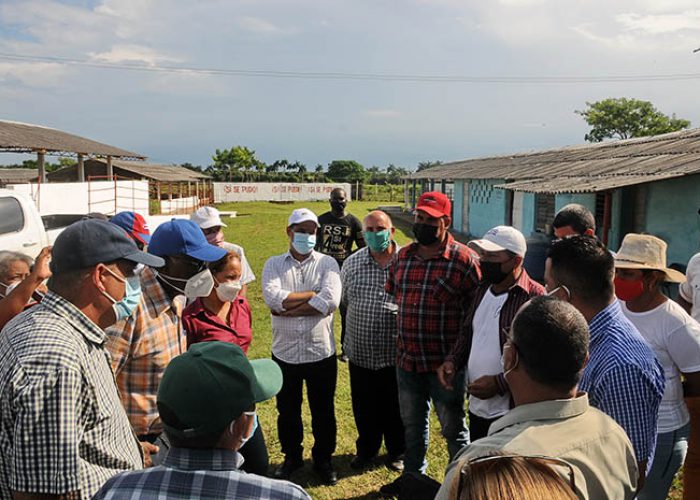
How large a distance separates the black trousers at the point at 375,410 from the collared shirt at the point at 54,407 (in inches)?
99.4

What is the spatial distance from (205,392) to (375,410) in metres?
2.95

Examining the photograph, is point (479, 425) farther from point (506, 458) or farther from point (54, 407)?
point (54, 407)

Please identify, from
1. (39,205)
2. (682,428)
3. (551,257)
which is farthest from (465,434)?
(39,205)

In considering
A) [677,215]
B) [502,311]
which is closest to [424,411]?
[502,311]

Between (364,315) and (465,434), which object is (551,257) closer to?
(465,434)

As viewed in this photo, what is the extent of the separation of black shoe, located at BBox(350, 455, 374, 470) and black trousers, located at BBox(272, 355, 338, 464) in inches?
10.1

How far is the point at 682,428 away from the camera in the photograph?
2.73 meters

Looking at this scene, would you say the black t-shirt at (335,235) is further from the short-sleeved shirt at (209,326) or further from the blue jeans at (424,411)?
the short-sleeved shirt at (209,326)

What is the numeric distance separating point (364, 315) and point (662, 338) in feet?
6.72

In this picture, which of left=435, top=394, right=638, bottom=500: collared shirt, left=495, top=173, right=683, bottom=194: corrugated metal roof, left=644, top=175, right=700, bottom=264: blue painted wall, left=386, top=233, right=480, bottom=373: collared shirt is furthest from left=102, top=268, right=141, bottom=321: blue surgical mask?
left=644, top=175, right=700, bottom=264: blue painted wall

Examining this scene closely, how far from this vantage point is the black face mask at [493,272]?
10.2 ft

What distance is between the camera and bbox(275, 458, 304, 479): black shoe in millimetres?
4030

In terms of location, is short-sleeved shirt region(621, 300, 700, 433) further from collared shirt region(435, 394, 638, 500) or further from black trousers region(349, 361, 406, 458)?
black trousers region(349, 361, 406, 458)

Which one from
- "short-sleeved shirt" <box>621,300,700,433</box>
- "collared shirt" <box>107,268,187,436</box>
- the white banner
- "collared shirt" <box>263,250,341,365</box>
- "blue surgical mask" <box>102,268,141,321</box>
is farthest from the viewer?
the white banner
